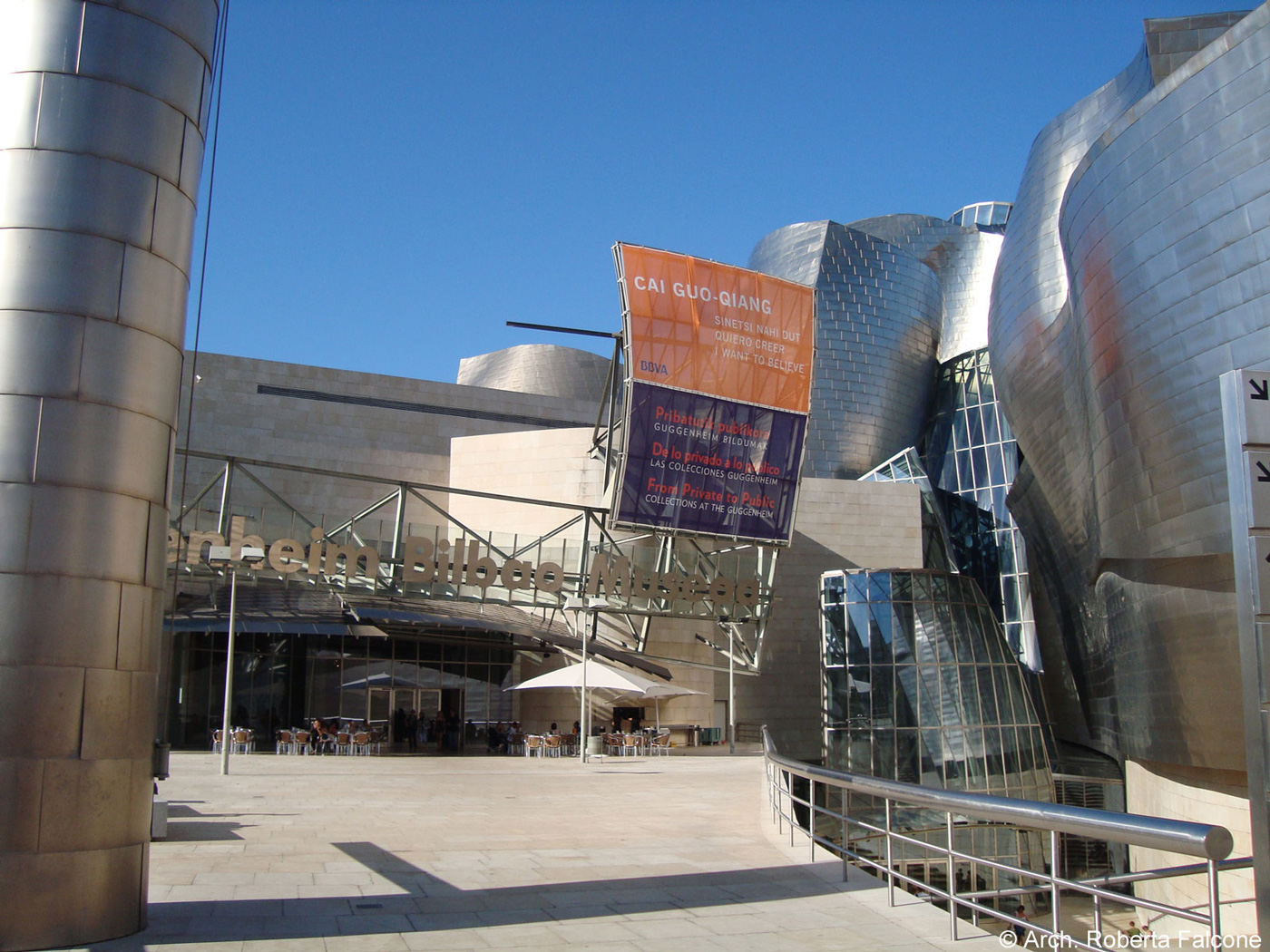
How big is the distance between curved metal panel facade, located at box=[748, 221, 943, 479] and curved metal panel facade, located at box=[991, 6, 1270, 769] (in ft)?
106

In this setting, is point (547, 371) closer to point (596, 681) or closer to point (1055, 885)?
point (596, 681)

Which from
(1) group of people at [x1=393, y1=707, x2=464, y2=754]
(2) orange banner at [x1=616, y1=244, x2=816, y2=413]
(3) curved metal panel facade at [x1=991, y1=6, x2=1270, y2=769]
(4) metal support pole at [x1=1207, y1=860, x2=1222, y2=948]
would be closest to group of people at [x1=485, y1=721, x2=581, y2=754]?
(1) group of people at [x1=393, y1=707, x2=464, y2=754]

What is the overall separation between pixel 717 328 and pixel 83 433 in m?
29.1

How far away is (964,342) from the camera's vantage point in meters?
71.3

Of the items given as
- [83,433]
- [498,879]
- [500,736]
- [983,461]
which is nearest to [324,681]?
[500,736]

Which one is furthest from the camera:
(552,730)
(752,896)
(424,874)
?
(552,730)

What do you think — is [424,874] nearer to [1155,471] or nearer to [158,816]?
[158,816]

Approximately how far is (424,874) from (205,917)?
2512 mm

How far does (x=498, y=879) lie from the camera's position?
383 inches

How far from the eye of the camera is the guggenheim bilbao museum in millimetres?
7262

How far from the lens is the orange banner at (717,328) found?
33.9 m

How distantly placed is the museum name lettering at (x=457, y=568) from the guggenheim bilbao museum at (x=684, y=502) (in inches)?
4.7

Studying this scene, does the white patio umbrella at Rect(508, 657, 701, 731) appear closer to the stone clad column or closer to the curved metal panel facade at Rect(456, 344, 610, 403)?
the stone clad column

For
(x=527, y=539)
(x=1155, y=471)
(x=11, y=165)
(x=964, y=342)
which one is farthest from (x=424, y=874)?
(x=964, y=342)
